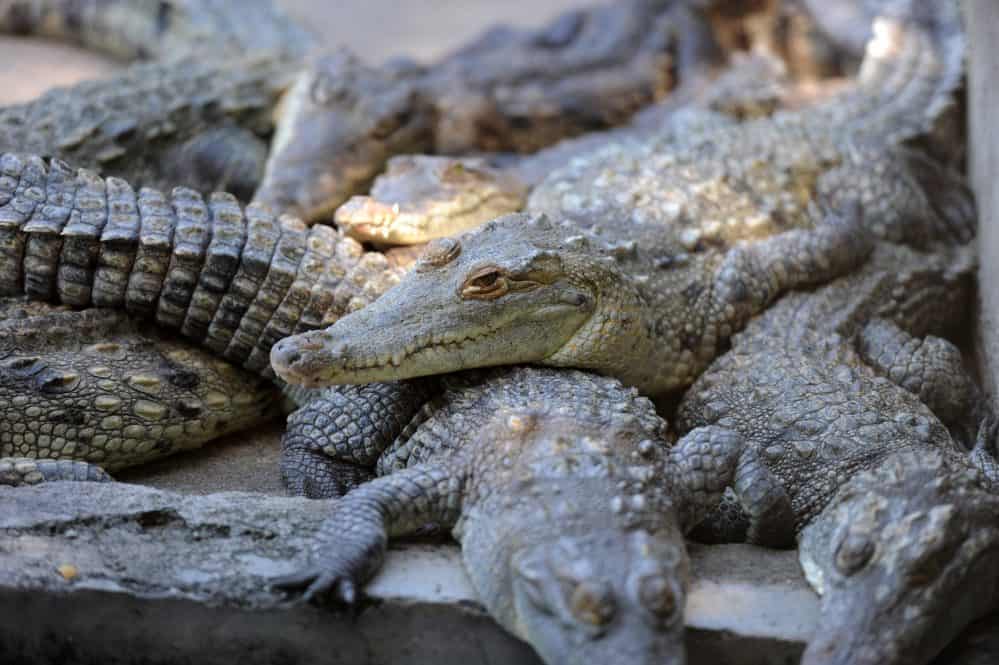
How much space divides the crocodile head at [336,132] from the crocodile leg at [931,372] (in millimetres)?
2215

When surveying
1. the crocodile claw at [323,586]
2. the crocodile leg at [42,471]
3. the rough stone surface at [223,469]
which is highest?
the crocodile claw at [323,586]

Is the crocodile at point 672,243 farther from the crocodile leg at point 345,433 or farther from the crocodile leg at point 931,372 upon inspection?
the crocodile leg at point 931,372

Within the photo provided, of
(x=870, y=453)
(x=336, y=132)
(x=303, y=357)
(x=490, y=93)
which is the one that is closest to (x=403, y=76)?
(x=490, y=93)

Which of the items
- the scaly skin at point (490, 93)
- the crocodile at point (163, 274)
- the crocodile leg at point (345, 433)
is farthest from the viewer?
the scaly skin at point (490, 93)

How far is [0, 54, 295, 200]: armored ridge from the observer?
14.8 feet

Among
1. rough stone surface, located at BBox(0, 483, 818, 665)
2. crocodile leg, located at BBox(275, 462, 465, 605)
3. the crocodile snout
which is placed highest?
the crocodile snout

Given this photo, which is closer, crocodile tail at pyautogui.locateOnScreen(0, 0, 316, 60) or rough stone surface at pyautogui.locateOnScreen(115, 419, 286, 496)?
rough stone surface at pyautogui.locateOnScreen(115, 419, 286, 496)

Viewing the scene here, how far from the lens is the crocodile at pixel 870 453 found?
2.81 meters

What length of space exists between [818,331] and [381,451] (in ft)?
5.14

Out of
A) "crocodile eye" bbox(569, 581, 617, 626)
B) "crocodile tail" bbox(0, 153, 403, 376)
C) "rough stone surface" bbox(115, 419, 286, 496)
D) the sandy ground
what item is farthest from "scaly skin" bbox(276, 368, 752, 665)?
the sandy ground

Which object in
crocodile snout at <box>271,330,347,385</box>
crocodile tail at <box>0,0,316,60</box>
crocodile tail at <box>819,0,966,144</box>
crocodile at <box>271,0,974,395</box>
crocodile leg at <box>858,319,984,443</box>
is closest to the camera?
crocodile snout at <box>271,330,347,385</box>

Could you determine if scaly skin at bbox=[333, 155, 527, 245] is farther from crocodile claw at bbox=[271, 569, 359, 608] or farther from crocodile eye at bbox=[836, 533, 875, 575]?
crocodile eye at bbox=[836, 533, 875, 575]

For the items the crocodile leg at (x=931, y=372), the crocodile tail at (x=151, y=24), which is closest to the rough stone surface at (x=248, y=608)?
the crocodile leg at (x=931, y=372)

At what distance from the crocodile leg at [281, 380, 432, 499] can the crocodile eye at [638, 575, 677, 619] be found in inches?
44.2
